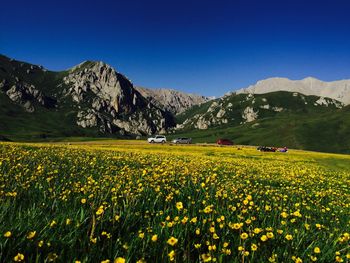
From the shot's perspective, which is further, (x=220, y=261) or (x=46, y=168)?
(x=46, y=168)

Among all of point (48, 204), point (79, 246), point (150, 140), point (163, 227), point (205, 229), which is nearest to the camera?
point (79, 246)

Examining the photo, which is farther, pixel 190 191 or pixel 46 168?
pixel 46 168

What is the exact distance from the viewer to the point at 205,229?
620cm

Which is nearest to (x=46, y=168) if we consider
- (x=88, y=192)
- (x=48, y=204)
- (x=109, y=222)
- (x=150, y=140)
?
(x=88, y=192)

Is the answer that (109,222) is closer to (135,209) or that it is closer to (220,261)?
(135,209)

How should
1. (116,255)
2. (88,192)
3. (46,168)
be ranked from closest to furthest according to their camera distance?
(116,255)
(88,192)
(46,168)

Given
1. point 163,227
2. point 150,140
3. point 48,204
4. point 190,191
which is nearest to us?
point 163,227

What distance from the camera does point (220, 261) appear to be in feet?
14.5

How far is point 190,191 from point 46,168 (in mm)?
6202

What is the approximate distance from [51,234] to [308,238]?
501cm

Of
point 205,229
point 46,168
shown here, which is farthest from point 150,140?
point 205,229

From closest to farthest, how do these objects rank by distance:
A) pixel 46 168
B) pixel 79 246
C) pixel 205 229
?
pixel 79 246 → pixel 205 229 → pixel 46 168

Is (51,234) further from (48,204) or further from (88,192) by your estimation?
(88,192)

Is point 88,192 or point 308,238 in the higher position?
point 88,192
